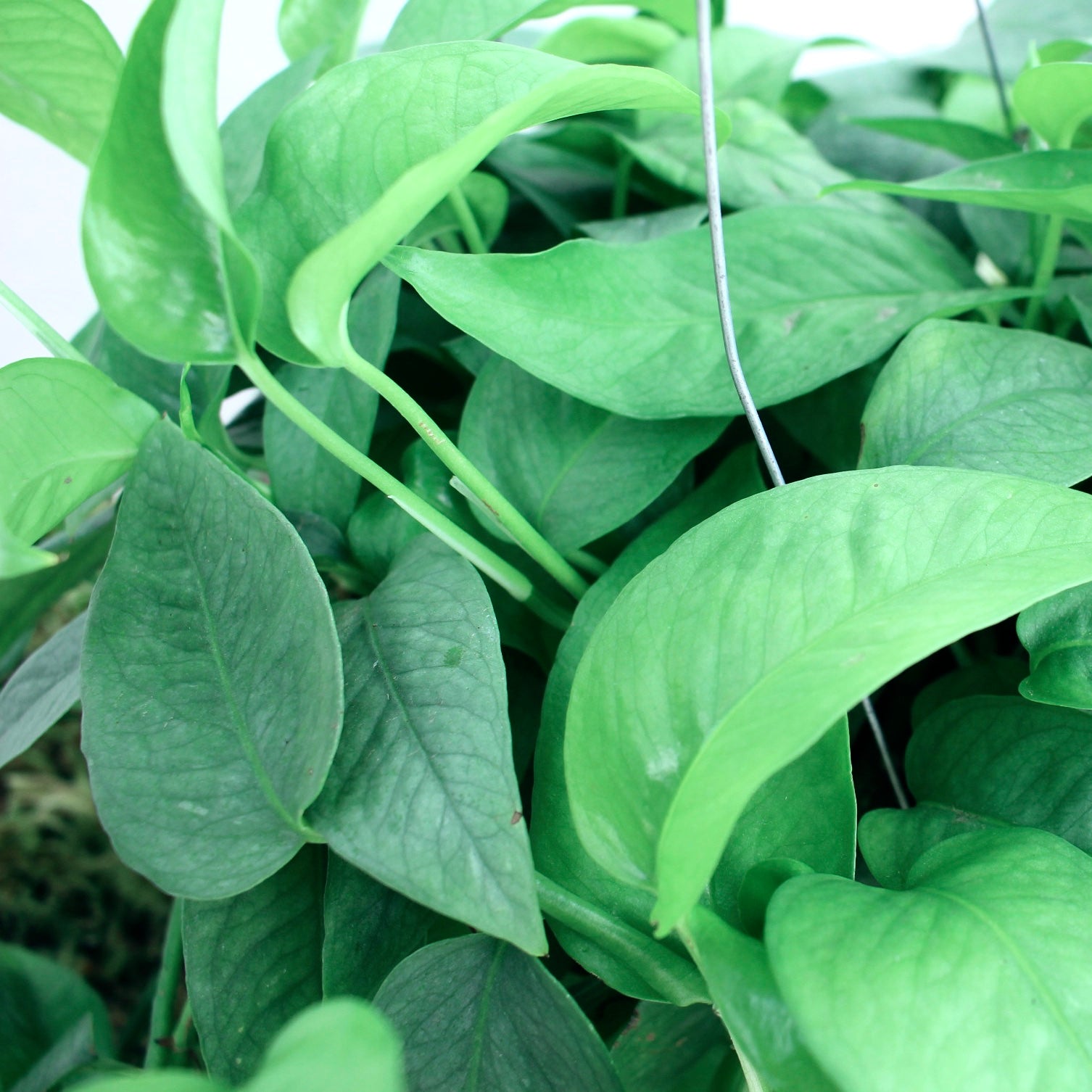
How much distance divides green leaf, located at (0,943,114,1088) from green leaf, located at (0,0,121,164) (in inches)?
11.8

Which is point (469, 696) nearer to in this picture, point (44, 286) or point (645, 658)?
point (645, 658)

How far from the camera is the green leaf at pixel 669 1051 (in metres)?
0.24

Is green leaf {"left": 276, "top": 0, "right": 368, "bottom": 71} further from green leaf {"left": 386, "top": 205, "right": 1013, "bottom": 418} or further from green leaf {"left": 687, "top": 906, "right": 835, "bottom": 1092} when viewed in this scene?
green leaf {"left": 687, "top": 906, "right": 835, "bottom": 1092}

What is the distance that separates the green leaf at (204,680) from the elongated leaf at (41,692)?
37 mm

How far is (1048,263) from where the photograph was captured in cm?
30

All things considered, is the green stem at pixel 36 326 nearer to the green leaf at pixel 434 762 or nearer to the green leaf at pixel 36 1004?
the green leaf at pixel 434 762

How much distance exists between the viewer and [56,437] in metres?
0.20

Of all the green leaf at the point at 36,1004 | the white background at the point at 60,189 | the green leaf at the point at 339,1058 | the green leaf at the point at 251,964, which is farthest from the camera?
the white background at the point at 60,189

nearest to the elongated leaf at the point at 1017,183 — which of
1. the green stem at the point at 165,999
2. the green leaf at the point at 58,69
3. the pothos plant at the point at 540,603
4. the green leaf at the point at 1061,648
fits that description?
the pothos plant at the point at 540,603

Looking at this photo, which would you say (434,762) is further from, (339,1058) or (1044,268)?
(1044,268)

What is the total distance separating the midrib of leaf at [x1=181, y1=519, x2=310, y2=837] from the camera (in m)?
0.19

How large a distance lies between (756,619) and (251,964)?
0.50 ft

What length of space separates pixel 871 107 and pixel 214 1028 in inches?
17.6

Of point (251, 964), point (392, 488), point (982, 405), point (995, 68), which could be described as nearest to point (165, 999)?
point (251, 964)
